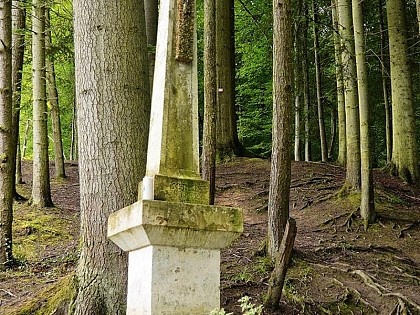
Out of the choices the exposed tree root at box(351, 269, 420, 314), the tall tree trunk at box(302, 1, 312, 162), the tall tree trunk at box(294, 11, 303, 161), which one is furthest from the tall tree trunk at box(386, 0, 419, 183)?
the exposed tree root at box(351, 269, 420, 314)

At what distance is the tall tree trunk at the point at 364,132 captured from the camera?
1007 cm

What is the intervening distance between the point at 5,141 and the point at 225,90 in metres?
8.26

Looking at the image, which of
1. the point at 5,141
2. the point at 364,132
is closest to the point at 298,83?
the point at 364,132

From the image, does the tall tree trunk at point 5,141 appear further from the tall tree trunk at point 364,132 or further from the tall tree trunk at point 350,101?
the tall tree trunk at point 350,101

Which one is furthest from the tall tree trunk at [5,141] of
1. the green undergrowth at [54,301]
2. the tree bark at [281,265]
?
the tree bark at [281,265]

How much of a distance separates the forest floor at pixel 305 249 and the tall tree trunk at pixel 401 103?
589mm

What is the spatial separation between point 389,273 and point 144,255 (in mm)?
5852

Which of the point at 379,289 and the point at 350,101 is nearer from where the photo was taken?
the point at 379,289

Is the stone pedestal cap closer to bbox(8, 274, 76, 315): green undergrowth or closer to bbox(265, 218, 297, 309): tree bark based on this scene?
bbox(8, 274, 76, 315): green undergrowth

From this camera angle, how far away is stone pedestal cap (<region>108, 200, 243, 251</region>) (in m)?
3.38

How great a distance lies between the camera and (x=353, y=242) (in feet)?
31.7

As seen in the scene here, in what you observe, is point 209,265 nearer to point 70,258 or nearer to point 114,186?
point 114,186

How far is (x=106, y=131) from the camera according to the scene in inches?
205

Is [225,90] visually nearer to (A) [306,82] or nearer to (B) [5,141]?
(A) [306,82]
